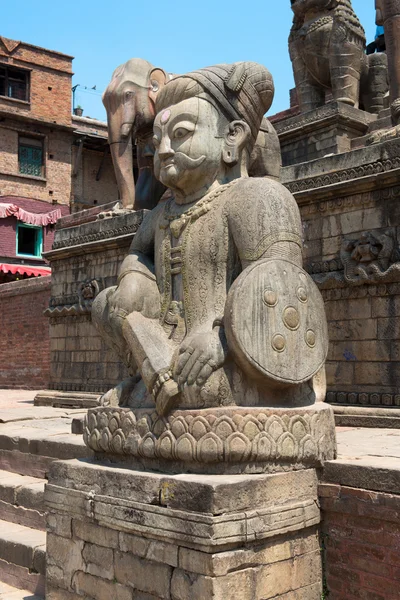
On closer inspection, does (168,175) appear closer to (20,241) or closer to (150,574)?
(150,574)

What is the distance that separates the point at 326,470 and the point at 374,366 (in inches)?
114

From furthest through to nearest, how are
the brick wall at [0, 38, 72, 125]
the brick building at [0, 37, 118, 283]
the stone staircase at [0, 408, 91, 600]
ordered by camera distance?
the brick wall at [0, 38, 72, 125], the brick building at [0, 37, 118, 283], the stone staircase at [0, 408, 91, 600]

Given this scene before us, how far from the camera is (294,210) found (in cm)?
367

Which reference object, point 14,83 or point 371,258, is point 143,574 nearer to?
point 371,258

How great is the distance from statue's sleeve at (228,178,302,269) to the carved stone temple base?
0.80m

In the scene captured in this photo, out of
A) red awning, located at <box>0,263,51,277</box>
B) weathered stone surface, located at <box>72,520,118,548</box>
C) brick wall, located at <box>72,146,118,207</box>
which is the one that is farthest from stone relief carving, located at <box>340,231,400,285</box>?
brick wall, located at <box>72,146,118,207</box>

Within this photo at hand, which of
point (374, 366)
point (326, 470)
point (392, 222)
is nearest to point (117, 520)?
point (326, 470)

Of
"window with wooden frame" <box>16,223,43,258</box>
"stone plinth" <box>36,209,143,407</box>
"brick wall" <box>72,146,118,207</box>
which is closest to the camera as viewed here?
"stone plinth" <box>36,209,143,407</box>

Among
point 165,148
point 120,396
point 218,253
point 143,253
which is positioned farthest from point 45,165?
point 218,253

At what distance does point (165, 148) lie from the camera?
3.81 m

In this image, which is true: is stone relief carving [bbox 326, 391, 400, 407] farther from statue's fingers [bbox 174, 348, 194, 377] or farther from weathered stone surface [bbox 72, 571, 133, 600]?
weathered stone surface [bbox 72, 571, 133, 600]

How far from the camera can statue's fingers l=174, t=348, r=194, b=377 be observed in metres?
3.41

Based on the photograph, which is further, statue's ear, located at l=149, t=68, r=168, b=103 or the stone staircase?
statue's ear, located at l=149, t=68, r=168, b=103

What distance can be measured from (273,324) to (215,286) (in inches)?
19.1
